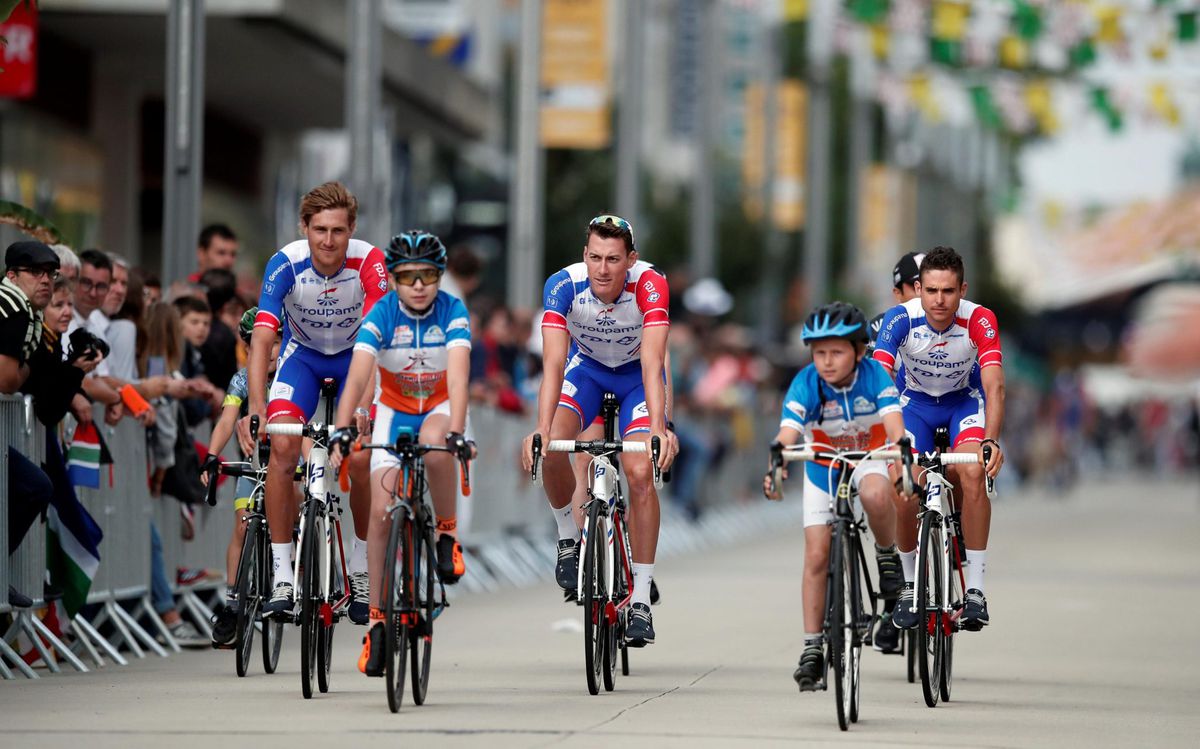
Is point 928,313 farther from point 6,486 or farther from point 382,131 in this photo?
point 382,131

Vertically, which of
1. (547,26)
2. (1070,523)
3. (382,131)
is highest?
(547,26)

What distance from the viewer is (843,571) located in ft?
32.8

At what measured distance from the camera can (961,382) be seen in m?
12.2

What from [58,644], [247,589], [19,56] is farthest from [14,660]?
[19,56]

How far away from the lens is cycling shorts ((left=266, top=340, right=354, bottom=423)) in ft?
38.8

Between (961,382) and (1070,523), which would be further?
(1070,523)

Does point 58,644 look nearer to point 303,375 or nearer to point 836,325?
point 303,375

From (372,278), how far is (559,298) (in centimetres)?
91

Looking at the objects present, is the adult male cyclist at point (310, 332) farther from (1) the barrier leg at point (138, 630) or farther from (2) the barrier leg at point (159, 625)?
(2) the barrier leg at point (159, 625)

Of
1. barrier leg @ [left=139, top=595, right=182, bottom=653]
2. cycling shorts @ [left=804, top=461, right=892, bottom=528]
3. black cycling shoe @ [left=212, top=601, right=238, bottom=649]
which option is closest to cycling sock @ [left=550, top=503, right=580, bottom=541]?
black cycling shoe @ [left=212, top=601, right=238, bottom=649]

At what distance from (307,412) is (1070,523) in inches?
945

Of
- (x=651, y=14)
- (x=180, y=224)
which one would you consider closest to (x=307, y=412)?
(x=180, y=224)

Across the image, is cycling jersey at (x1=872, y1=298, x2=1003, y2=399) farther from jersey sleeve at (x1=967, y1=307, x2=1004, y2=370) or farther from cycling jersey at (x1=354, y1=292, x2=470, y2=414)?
cycling jersey at (x1=354, y1=292, x2=470, y2=414)

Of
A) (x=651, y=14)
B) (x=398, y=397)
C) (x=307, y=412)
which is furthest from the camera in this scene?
(x=651, y=14)
